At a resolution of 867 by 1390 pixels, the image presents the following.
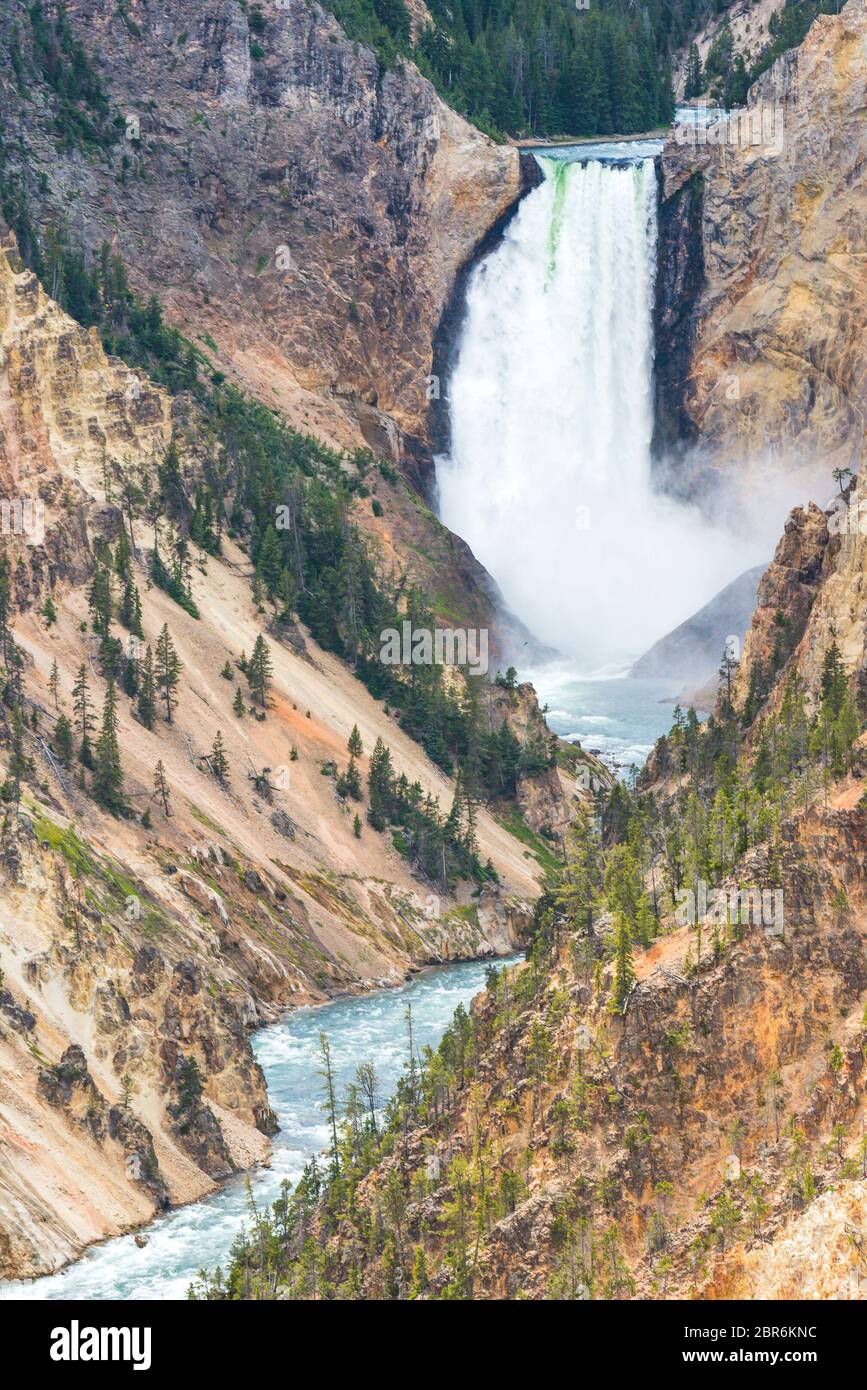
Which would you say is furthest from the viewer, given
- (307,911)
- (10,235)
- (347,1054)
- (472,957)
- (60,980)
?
(10,235)

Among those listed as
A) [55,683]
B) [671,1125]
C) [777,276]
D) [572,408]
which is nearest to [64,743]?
[55,683]

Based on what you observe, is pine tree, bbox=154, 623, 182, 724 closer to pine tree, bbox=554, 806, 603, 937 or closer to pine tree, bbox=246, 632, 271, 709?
pine tree, bbox=246, 632, 271, 709

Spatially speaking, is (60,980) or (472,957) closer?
(60,980)

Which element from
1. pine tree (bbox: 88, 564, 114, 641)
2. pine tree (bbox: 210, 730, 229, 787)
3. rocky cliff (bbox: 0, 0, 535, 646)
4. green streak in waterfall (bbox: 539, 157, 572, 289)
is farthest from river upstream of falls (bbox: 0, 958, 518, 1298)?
green streak in waterfall (bbox: 539, 157, 572, 289)

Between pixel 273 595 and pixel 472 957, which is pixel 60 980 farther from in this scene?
pixel 273 595

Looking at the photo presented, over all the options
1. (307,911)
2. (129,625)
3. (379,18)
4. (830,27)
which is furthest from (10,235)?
(830,27)

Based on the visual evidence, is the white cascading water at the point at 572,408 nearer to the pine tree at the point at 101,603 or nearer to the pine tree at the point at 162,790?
the pine tree at the point at 101,603
